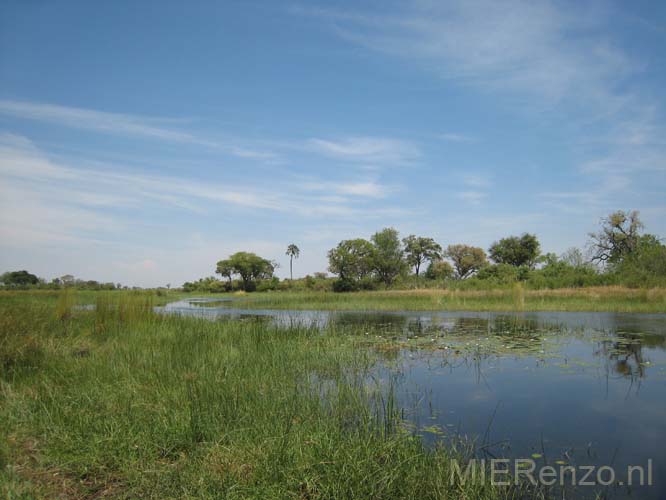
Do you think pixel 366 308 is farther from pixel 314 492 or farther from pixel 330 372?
pixel 314 492

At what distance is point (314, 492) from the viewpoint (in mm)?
4043

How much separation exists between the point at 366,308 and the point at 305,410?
82.4ft

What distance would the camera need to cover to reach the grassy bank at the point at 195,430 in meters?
4.09

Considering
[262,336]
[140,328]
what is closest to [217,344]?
[262,336]

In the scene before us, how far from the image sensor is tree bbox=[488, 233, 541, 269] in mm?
76125

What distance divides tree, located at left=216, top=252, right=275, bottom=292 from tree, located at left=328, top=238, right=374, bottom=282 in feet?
84.8

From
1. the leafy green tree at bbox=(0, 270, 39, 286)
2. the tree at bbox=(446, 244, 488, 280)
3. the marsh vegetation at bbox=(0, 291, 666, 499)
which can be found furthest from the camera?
the tree at bbox=(446, 244, 488, 280)

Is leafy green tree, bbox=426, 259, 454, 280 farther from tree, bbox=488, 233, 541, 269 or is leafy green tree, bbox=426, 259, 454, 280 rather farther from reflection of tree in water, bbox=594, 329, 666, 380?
reflection of tree in water, bbox=594, 329, 666, 380

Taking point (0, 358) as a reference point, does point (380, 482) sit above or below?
below

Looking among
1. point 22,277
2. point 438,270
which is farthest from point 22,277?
point 438,270

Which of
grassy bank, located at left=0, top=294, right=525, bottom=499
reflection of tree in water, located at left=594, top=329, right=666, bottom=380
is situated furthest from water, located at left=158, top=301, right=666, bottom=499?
grassy bank, located at left=0, top=294, right=525, bottom=499

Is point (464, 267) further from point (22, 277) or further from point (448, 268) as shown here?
point (22, 277)

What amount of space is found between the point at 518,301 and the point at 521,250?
52.2 m

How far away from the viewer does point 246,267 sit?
8894 centimetres
